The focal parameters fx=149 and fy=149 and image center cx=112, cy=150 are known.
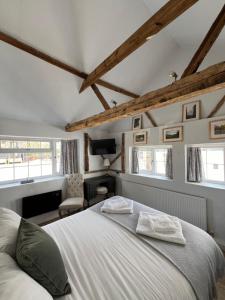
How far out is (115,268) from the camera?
47.6 inches

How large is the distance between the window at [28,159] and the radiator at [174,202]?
82.6 inches

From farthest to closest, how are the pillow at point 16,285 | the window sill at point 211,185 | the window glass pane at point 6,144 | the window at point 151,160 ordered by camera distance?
the window at point 151,160, the window glass pane at point 6,144, the window sill at point 211,185, the pillow at point 16,285

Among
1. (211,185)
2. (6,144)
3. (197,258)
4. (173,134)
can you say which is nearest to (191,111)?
(173,134)

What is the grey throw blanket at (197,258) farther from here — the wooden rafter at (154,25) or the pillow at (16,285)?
the wooden rafter at (154,25)

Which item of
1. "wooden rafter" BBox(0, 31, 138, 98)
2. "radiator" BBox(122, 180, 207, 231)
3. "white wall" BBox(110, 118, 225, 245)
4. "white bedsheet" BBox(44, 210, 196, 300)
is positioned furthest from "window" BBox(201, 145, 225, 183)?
"wooden rafter" BBox(0, 31, 138, 98)

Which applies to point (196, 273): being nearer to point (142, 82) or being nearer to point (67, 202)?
point (67, 202)

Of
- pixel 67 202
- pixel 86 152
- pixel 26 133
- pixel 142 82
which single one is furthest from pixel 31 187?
pixel 142 82

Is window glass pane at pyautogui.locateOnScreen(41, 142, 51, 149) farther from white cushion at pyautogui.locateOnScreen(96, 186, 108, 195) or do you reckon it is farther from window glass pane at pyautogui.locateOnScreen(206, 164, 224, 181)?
→ window glass pane at pyautogui.locateOnScreen(206, 164, 224, 181)

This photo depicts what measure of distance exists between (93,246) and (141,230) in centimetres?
54

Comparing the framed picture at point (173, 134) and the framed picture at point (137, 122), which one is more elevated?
the framed picture at point (137, 122)

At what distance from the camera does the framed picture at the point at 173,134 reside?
295 centimetres

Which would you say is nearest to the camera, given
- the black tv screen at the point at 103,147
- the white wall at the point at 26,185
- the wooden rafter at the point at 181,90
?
the wooden rafter at the point at 181,90

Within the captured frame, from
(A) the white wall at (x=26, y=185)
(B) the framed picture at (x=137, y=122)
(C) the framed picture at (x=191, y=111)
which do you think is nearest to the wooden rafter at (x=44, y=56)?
(B) the framed picture at (x=137, y=122)

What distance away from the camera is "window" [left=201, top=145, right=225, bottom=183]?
2730 millimetres
